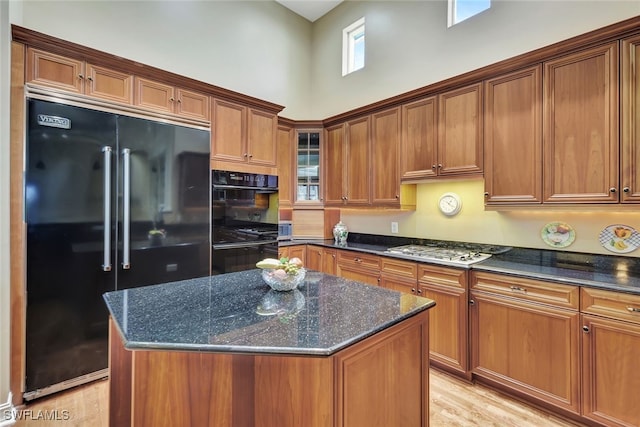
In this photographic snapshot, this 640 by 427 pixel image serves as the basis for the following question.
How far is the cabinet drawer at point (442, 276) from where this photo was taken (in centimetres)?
237

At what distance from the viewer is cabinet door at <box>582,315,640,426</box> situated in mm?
1712

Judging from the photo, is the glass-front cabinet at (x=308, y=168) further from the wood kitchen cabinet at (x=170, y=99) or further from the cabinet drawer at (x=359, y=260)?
the wood kitchen cabinet at (x=170, y=99)

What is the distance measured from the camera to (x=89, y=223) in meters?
2.25

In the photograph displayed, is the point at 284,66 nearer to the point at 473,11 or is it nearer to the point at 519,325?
the point at 473,11

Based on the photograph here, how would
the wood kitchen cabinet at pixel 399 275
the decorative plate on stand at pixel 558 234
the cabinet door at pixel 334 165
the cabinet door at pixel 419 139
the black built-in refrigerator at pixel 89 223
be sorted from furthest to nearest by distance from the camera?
the cabinet door at pixel 334 165 < the cabinet door at pixel 419 139 < the wood kitchen cabinet at pixel 399 275 < the decorative plate on stand at pixel 558 234 < the black built-in refrigerator at pixel 89 223

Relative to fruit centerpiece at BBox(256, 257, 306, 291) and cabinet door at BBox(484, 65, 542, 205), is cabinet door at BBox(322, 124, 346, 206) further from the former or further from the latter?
fruit centerpiece at BBox(256, 257, 306, 291)

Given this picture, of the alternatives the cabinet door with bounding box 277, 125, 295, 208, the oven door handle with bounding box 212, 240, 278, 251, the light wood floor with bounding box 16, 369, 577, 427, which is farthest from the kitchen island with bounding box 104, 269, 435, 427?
the cabinet door with bounding box 277, 125, 295, 208

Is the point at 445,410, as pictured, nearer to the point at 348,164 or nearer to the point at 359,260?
the point at 359,260

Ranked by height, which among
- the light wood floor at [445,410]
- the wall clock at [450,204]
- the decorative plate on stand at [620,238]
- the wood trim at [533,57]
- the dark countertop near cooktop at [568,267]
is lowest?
the light wood floor at [445,410]

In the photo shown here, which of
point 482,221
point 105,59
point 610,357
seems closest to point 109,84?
point 105,59

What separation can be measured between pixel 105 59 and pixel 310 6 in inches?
124

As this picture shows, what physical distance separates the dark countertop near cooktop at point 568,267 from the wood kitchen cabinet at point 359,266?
0.27 metres

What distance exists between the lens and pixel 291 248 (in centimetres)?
368

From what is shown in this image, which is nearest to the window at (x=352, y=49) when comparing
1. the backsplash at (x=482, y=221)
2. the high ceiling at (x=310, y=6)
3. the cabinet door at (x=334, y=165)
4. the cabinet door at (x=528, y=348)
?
the high ceiling at (x=310, y=6)
